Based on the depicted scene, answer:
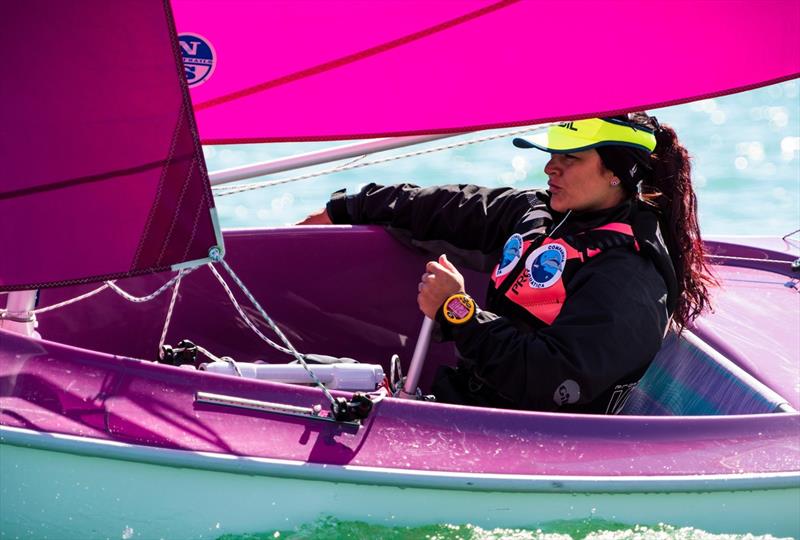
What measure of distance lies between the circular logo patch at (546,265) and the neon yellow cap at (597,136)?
0.53 ft

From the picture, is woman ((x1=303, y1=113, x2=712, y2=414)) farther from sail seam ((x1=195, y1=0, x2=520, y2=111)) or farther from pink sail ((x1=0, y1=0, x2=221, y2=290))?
pink sail ((x1=0, y1=0, x2=221, y2=290))

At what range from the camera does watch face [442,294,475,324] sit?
6.23 feet

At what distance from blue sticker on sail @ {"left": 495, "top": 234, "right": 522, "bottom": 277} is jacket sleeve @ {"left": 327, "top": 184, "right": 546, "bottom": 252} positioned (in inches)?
4.7

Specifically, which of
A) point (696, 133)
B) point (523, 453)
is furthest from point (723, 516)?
point (696, 133)

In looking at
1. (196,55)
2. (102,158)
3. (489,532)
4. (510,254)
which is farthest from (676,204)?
(102,158)

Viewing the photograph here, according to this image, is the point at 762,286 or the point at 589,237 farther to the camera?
the point at 762,286

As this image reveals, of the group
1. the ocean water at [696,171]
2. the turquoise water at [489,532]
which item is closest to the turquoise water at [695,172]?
the ocean water at [696,171]

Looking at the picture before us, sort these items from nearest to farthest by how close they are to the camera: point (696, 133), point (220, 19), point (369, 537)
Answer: point (369, 537) → point (220, 19) → point (696, 133)

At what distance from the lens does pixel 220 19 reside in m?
1.99

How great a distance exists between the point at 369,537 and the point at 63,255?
57 cm

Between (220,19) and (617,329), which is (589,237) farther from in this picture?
(220,19)

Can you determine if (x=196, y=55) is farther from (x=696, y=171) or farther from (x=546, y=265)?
(x=696, y=171)

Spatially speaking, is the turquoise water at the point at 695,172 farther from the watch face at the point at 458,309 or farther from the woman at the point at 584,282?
the watch face at the point at 458,309

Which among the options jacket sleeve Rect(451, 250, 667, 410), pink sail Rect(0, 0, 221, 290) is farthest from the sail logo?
jacket sleeve Rect(451, 250, 667, 410)
